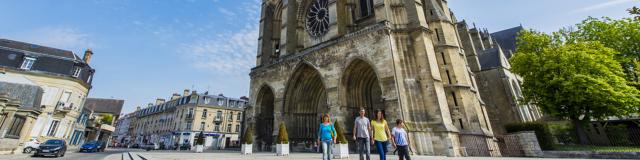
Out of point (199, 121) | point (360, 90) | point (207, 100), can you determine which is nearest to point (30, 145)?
point (360, 90)

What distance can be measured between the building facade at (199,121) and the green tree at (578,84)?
2616cm

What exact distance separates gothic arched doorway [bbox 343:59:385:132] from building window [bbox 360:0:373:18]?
3.64 metres

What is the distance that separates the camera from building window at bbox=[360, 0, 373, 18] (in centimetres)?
1536

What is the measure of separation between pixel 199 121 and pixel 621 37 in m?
35.7

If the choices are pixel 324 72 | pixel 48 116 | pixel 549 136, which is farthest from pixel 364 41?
pixel 48 116

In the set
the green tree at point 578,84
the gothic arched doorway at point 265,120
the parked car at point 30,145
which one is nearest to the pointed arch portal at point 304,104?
the gothic arched doorway at point 265,120

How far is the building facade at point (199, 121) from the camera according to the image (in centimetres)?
3256

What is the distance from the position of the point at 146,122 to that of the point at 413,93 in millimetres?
44124

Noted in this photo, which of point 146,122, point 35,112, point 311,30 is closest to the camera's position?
point 35,112

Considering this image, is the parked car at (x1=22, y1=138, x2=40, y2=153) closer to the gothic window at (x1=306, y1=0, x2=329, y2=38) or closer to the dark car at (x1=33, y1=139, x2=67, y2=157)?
the dark car at (x1=33, y1=139, x2=67, y2=157)

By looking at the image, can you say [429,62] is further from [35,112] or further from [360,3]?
[35,112]

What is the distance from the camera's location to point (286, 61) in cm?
1623

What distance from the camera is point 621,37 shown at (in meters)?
14.4

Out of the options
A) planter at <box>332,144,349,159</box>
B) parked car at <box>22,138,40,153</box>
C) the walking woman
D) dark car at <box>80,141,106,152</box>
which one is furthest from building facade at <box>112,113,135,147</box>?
the walking woman
